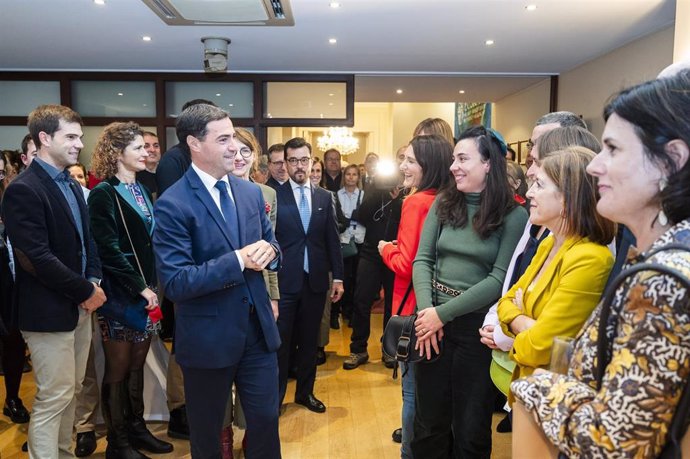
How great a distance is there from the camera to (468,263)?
6.47 feet

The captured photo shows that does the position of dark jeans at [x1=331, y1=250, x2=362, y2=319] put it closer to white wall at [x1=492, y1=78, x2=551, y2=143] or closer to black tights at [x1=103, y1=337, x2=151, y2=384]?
black tights at [x1=103, y1=337, x2=151, y2=384]

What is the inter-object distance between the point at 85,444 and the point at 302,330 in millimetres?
1367

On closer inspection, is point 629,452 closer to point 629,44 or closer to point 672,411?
point 672,411

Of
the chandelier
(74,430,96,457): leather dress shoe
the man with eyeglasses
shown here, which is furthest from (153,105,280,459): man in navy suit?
the chandelier

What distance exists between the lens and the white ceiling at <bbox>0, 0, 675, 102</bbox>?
413 centimetres

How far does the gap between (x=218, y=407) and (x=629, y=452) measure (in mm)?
1478

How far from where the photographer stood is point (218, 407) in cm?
190

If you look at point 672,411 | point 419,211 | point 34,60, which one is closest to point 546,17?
point 419,211

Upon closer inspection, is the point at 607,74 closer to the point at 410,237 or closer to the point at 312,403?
the point at 410,237

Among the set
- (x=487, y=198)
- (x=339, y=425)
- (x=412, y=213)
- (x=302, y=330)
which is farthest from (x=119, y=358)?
(x=487, y=198)

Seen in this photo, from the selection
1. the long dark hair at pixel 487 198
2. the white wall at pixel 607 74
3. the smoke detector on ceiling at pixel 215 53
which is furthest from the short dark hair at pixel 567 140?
the smoke detector on ceiling at pixel 215 53

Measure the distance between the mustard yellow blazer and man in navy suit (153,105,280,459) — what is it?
0.96m

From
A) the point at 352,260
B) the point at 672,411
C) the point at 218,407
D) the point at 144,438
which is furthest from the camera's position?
the point at 352,260

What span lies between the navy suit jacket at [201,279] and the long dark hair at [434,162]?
0.91 m
